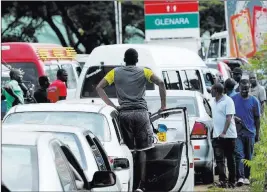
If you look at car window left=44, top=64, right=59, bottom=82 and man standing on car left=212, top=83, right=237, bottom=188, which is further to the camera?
car window left=44, top=64, right=59, bottom=82

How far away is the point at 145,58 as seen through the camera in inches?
733

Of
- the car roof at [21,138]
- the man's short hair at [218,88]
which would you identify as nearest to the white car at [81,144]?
the car roof at [21,138]

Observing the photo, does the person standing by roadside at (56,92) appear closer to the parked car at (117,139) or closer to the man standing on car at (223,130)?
the man standing on car at (223,130)

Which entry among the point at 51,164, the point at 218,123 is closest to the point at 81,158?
the point at 51,164

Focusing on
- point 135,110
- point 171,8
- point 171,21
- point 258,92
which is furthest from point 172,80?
point 171,8

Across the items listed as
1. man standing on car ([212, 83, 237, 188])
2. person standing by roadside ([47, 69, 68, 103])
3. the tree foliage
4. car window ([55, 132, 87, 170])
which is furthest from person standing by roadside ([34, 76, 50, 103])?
the tree foliage

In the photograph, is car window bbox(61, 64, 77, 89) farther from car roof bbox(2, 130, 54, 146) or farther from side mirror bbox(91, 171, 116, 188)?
car roof bbox(2, 130, 54, 146)

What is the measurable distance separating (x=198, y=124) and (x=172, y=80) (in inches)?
186

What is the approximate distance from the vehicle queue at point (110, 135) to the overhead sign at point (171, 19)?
40.9 feet

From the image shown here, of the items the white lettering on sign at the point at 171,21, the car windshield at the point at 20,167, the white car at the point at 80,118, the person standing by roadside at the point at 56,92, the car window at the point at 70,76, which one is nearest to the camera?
the car windshield at the point at 20,167

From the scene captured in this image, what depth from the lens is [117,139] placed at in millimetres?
10961

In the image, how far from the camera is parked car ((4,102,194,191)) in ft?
36.3

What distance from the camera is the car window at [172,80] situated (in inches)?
762

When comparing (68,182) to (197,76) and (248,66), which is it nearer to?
(248,66)
